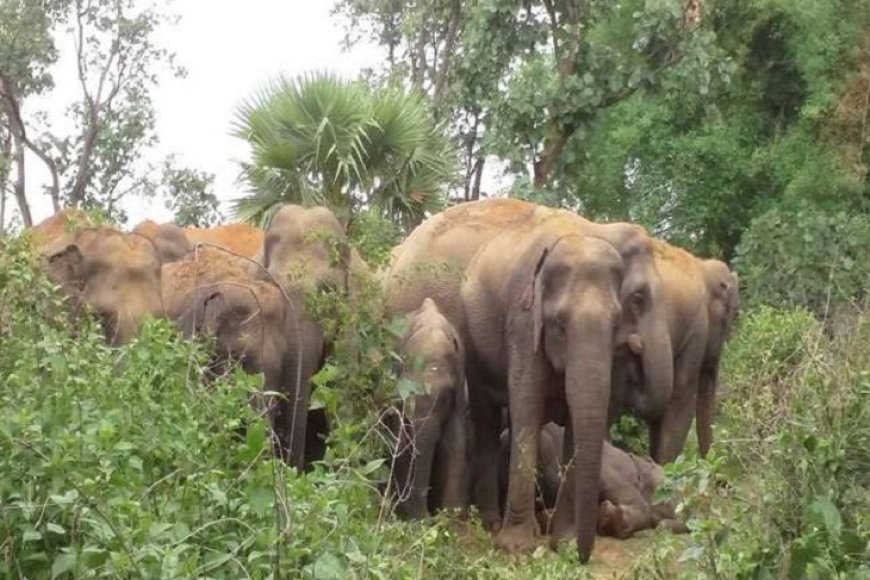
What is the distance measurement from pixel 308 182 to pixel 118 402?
31.0ft

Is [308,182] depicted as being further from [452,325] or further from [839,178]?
[839,178]

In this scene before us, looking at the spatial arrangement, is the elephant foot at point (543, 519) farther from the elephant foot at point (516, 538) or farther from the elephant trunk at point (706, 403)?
the elephant trunk at point (706, 403)

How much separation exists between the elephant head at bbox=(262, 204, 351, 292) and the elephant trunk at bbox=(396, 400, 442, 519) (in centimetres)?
97

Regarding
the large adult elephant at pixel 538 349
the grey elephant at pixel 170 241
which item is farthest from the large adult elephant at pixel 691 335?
the grey elephant at pixel 170 241

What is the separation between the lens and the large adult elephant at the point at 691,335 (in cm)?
1416

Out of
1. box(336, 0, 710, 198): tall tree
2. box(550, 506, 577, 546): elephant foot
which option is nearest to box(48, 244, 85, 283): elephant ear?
box(550, 506, 577, 546): elephant foot

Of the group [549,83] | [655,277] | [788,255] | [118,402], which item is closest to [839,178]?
[788,255]

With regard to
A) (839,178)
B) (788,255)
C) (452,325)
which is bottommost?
(452,325)

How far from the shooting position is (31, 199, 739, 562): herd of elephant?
1022cm

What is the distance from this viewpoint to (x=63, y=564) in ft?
17.8

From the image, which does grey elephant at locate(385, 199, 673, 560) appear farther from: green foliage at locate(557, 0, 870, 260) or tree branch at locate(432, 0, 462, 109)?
green foliage at locate(557, 0, 870, 260)

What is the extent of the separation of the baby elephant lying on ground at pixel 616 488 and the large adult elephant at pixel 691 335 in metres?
1.13

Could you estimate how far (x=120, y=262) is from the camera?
35.0 feet

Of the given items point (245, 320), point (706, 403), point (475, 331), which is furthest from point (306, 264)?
point (706, 403)
